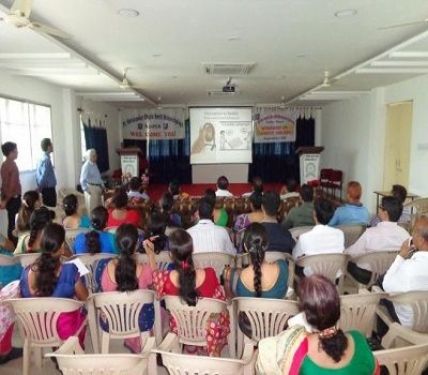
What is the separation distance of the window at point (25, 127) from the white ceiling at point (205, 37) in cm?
61

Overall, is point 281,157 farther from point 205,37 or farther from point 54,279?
point 54,279

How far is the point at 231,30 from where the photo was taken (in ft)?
12.2

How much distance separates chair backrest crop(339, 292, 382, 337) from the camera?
2146 millimetres

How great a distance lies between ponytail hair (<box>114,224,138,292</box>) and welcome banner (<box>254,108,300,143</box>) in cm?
1015

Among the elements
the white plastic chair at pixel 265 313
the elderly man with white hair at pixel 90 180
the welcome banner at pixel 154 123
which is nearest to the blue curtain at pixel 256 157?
the welcome banner at pixel 154 123

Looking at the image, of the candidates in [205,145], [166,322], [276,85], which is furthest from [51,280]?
[205,145]

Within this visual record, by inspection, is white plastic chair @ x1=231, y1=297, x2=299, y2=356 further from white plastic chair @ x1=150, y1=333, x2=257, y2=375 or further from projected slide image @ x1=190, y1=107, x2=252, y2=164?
projected slide image @ x1=190, y1=107, x2=252, y2=164

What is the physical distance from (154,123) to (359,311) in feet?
35.9

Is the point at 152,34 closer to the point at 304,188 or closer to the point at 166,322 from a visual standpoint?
the point at 304,188

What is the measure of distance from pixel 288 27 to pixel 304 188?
1.65 m

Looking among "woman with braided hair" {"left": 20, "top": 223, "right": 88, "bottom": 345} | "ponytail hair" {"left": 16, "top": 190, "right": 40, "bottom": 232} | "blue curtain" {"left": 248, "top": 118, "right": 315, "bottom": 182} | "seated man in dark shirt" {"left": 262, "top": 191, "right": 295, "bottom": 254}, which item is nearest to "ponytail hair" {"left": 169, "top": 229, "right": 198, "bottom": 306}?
"woman with braided hair" {"left": 20, "top": 223, "right": 88, "bottom": 345}

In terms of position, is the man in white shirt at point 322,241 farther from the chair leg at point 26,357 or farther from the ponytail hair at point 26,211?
the ponytail hair at point 26,211

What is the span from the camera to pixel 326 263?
3.02 m

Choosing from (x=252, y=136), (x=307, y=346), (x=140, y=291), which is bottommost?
(x=140, y=291)
